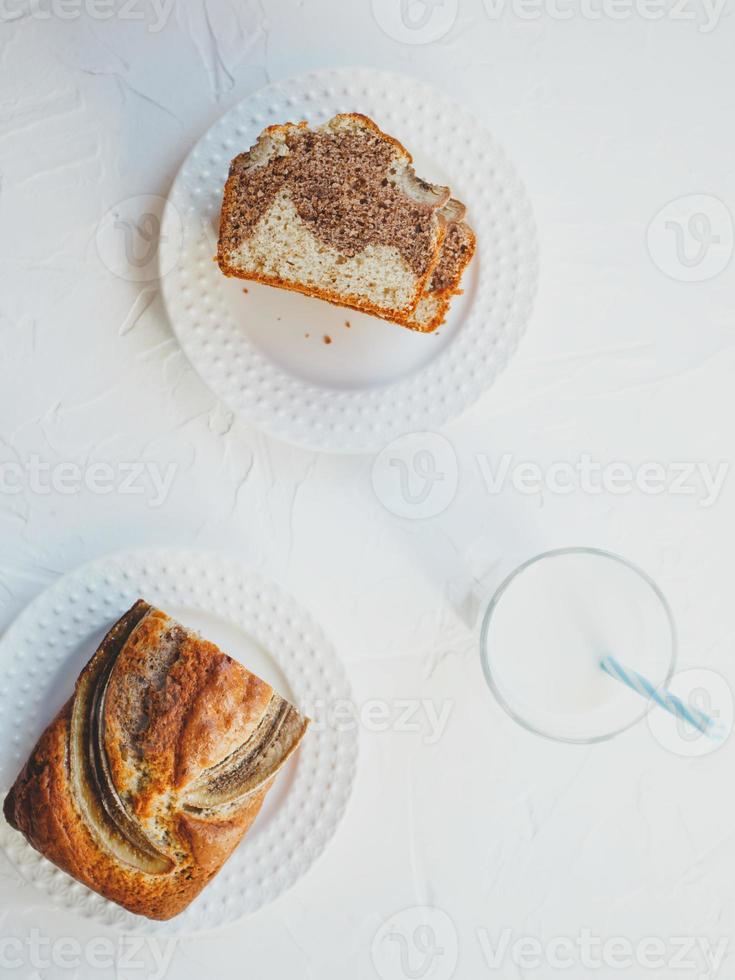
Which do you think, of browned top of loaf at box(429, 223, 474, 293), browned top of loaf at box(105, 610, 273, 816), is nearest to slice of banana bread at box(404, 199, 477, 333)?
browned top of loaf at box(429, 223, 474, 293)

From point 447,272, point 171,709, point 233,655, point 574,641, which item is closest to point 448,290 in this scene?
point 447,272

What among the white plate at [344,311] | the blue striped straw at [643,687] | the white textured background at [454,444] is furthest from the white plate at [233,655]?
the blue striped straw at [643,687]

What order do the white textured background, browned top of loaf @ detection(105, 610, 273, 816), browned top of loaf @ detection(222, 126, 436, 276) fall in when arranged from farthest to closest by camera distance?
the white textured background, browned top of loaf @ detection(222, 126, 436, 276), browned top of loaf @ detection(105, 610, 273, 816)

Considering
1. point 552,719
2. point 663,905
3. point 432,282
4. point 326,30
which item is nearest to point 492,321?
point 432,282

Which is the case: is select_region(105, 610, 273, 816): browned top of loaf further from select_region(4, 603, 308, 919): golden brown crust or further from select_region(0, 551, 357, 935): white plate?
select_region(0, 551, 357, 935): white plate

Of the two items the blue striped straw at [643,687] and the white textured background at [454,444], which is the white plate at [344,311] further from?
the blue striped straw at [643,687]
